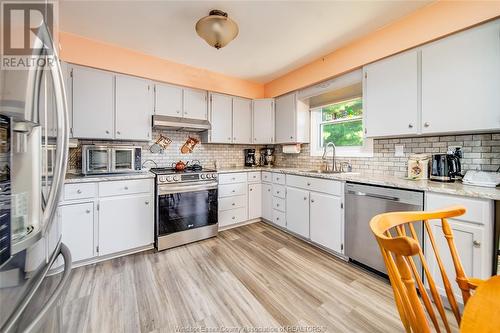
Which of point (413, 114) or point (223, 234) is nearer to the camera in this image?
point (413, 114)

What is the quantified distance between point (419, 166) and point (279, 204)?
1752 mm

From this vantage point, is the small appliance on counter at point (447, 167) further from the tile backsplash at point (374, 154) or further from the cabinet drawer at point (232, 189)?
the cabinet drawer at point (232, 189)

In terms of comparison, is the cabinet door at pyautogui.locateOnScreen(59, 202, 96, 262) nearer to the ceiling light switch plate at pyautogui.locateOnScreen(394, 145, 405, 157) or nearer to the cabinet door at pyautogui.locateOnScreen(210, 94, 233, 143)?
the cabinet door at pyautogui.locateOnScreen(210, 94, 233, 143)

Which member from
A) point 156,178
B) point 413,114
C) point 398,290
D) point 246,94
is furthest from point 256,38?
point 398,290

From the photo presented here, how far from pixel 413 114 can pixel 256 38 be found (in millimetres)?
1842

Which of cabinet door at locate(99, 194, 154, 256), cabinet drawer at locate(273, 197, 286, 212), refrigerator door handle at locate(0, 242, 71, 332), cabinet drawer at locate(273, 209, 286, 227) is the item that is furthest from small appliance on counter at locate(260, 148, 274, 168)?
refrigerator door handle at locate(0, 242, 71, 332)

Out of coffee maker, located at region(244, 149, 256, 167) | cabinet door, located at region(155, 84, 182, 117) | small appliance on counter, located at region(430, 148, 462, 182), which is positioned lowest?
small appliance on counter, located at region(430, 148, 462, 182)

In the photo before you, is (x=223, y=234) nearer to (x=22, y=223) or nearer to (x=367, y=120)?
(x=367, y=120)

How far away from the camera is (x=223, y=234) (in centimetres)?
300

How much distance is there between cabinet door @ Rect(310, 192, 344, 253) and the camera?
2283 mm

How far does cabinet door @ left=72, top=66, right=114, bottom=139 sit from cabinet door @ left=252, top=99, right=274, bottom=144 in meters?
2.17

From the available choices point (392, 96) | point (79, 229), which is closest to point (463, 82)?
point (392, 96)

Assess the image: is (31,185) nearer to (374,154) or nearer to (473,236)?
(473,236)

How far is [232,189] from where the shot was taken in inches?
125
